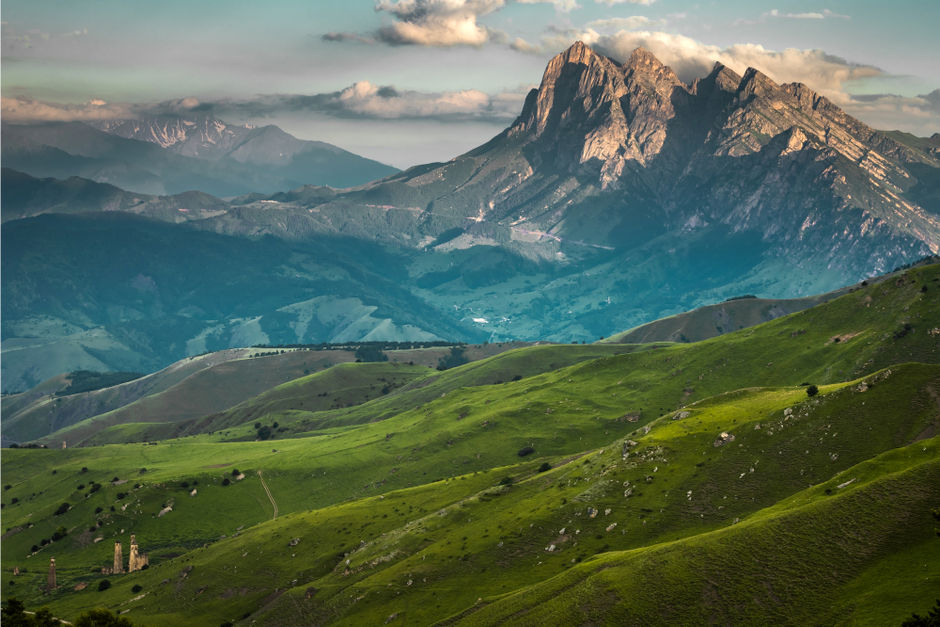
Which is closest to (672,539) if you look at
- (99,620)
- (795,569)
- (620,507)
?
(620,507)

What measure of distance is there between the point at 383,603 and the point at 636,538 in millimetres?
45278

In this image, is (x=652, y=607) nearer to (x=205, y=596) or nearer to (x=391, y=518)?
(x=391, y=518)

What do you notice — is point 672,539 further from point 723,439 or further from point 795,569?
point 723,439

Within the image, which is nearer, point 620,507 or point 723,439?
point 620,507

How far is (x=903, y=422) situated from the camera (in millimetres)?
138125

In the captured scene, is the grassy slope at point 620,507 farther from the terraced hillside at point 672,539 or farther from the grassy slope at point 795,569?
the grassy slope at point 795,569

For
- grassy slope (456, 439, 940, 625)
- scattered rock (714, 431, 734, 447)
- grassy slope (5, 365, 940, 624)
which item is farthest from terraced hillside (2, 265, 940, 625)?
scattered rock (714, 431, 734, 447)

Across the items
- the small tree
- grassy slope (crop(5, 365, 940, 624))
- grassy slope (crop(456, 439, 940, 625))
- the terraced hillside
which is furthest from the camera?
grassy slope (crop(5, 365, 940, 624))

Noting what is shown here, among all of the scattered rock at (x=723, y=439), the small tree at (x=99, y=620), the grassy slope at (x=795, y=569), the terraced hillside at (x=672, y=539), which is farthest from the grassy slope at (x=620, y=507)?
the small tree at (x=99, y=620)

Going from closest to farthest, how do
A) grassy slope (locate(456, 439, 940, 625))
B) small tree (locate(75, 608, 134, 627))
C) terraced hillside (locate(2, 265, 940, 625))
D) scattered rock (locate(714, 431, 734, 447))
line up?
grassy slope (locate(456, 439, 940, 625)) → terraced hillside (locate(2, 265, 940, 625)) → small tree (locate(75, 608, 134, 627)) → scattered rock (locate(714, 431, 734, 447))

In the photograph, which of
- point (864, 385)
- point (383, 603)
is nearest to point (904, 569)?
point (864, 385)

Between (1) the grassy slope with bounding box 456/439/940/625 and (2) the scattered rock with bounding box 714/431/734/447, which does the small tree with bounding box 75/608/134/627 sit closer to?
(1) the grassy slope with bounding box 456/439/940/625

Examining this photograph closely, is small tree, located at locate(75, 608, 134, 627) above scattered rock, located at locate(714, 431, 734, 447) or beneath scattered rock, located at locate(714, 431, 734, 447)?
beneath

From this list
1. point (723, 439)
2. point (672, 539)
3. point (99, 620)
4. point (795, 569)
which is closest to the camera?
point (795, 569)
